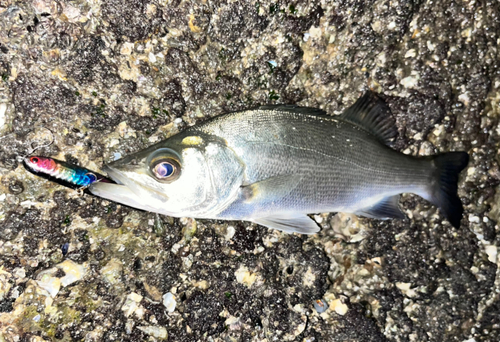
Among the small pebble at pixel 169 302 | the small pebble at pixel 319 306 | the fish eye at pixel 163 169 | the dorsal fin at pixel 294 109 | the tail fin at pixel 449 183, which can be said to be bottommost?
the small pebble at pixel 169 302

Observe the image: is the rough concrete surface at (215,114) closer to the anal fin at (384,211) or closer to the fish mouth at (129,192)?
the anal fin at (384,211)

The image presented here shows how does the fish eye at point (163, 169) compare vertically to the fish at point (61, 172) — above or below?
above

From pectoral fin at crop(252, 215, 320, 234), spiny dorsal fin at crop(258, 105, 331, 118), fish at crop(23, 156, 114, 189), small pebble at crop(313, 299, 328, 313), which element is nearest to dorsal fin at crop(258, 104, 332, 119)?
spiny dorsal fin at crop(258, 105, 331, 118)

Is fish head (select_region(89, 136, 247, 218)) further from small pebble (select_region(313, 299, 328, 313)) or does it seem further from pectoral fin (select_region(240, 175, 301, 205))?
small pebble (select_region(313, 299, 328, 313))

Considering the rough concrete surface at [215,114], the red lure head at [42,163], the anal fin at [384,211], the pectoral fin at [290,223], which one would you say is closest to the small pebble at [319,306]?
the rough concrete surface at [215,114]

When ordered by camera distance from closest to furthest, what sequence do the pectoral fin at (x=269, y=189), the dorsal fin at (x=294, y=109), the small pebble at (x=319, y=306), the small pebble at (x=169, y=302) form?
the pectoral fin at (x=269, y=189) → the dorsal fin at (x=294, y=109) → the small pebble at (x=169, y=302) → the small pebble at (x=319, y=306)

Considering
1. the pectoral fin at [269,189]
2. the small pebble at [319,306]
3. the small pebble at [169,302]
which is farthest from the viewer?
the small pebble at [319,306]

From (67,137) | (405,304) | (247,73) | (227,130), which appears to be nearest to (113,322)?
(67,137)

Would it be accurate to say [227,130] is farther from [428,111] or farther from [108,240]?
[428,111]
